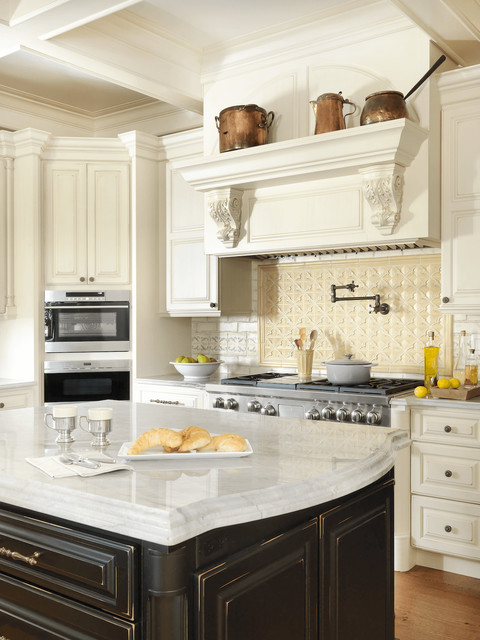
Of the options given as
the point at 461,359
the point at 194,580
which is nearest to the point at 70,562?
the point at 194,580

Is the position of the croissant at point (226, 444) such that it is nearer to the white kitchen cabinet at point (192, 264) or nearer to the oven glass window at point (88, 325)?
the white kitchen cabinet at point (192, 264)

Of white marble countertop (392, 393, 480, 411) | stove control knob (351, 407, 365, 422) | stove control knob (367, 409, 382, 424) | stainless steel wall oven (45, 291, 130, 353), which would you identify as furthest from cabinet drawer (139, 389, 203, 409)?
white marble countertop (392, 393, 480, 411)

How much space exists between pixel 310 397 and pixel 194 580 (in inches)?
95.3

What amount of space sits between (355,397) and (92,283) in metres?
2.20

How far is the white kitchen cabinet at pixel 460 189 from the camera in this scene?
3.56 metres

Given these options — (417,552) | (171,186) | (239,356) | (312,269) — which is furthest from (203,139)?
(417,552)

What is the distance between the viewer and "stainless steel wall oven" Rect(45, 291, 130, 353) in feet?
15.5

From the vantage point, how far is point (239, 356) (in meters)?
4.97

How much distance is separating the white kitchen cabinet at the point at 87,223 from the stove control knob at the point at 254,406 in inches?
57.8

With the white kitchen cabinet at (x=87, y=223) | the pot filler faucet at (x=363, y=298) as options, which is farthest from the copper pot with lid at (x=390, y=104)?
the white kitchen cabinet at (x=87, y=223)

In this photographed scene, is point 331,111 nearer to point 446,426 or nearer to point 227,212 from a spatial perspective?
point 227,212

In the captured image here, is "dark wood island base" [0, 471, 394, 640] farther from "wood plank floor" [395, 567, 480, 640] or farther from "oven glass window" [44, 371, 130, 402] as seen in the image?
"oven glass window" [44, 371, 130, 402]

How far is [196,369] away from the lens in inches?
180

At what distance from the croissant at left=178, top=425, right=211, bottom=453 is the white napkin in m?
0.18
